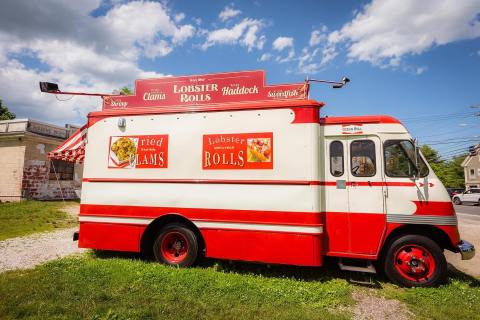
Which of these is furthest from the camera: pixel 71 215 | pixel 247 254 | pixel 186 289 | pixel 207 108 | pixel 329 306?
pixel 71 215

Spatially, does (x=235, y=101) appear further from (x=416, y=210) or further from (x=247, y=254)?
(x=416, y=210)

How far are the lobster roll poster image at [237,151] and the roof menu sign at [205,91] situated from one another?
2.68 feet

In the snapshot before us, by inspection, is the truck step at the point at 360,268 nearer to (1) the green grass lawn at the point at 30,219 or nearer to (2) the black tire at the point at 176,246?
(2) the black tire at the point at 176,246

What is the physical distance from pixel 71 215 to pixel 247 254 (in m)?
11.6

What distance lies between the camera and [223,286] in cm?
505

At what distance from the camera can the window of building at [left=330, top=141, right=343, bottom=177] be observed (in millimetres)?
5777

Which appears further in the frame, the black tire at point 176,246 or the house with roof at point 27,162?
the house with roof at point 27,162

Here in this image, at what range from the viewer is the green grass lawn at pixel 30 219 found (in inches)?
396

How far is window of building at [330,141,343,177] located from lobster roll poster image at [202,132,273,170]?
1.16 m

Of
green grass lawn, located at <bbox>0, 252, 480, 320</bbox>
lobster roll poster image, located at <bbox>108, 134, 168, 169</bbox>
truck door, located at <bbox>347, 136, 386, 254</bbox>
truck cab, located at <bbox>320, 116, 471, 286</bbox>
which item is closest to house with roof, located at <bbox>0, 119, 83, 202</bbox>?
lobster roll poster image, located at <bbox>108, 134, 168, 169</bbox>

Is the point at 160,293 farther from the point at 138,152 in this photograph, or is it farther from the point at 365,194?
the point at 365,194

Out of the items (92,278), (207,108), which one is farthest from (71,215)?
(207,108)

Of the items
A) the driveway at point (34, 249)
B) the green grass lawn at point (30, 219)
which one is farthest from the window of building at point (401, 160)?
the green grass lawn at point (30, 219)

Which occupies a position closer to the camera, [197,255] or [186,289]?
[186,289]
